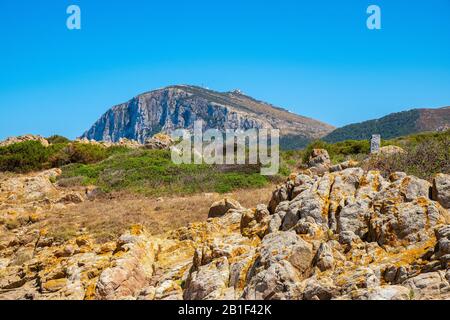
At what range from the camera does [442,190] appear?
1128 centimetres

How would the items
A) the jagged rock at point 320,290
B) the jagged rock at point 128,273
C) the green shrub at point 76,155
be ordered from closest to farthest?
the jagged rock at point 320,290
the jagged rock at point 128,273
the green shrub at point 76,155

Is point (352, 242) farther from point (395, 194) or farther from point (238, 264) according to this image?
point (238, 264)

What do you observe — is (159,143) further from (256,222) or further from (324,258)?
(324,258)

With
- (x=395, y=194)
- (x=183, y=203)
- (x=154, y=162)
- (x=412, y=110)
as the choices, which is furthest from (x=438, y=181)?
(x=412, y=110)

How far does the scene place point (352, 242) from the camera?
10.3 meters

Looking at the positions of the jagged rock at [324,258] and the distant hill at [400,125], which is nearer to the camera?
the jagged rock at [324,258]

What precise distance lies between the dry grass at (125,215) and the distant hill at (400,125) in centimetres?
12999

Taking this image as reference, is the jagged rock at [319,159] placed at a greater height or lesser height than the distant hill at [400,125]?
lesser

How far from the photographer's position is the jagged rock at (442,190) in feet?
36.6

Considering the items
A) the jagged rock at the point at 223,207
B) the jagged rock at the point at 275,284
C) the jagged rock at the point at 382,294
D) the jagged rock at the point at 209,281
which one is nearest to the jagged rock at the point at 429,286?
the jagged rock at the point at 382,294

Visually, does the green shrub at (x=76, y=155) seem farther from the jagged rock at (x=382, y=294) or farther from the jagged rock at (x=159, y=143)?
the jagged rock at (x=382, y=294)

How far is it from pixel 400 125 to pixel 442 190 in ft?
506

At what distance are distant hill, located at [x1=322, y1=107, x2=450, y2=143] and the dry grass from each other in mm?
129988
